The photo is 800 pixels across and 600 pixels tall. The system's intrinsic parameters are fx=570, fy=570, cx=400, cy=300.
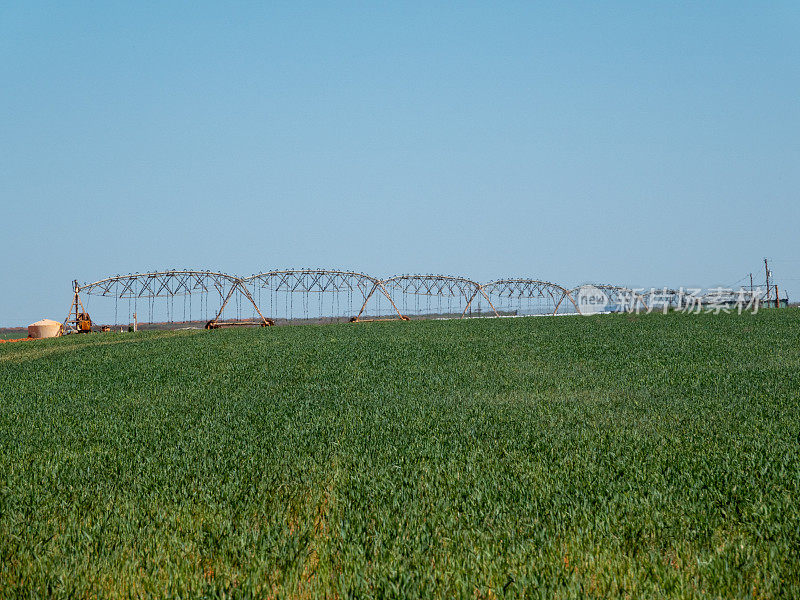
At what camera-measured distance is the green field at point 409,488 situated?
11.9 ft

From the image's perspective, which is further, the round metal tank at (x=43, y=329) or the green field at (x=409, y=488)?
the round metal tank at (x=43, y=329)

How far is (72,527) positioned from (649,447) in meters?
5.85

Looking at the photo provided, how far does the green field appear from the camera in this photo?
3.63m

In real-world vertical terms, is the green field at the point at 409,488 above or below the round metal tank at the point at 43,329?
below

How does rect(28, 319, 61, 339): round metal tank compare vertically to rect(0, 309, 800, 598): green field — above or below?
above

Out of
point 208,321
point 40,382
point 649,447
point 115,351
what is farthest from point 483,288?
point 649,447

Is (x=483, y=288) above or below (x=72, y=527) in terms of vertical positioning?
above

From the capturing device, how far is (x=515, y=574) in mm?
3588

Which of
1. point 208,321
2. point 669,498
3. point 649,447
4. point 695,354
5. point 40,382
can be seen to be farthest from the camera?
point 208,321

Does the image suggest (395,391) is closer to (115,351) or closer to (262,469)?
(262,469)

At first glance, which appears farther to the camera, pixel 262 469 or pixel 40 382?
pixel 40 382

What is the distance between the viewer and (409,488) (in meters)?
5.23

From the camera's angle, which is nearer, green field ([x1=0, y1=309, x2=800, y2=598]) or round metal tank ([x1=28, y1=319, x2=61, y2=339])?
green field ([x1=0, y1=309, x2=800, y2=598])

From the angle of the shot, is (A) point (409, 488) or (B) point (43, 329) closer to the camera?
(A) point (409, 488)
